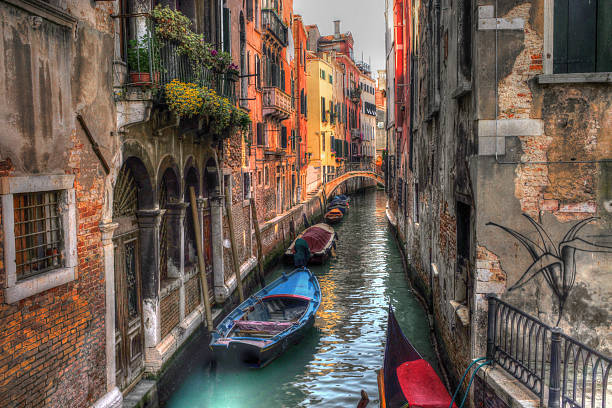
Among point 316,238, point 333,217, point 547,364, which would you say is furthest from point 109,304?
point 333,217

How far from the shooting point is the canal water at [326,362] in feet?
26.1

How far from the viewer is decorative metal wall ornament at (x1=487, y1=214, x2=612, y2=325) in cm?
532

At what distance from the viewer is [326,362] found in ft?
31.3

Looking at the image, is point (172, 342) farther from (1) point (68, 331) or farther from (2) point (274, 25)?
(2) point (274, 25)

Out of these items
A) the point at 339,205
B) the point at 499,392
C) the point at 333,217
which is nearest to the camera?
the point at 499,392

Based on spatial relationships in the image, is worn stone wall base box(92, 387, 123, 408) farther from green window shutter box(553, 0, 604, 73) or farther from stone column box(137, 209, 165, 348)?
green window shutter box(553, 0, 604, 73)

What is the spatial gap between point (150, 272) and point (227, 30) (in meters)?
6.50

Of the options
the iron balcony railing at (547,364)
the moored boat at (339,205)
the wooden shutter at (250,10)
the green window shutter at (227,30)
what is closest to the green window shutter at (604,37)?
the iron balcony railing at (547,364)

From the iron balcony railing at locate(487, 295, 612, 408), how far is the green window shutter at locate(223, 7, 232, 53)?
832 centimetres

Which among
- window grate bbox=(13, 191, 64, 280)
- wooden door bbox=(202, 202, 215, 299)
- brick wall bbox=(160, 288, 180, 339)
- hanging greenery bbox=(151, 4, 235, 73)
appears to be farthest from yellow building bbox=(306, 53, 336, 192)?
window grate bbox=(13, 191, 64, 280)

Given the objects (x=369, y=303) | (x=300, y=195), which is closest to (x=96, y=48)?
(x=369, y=303)

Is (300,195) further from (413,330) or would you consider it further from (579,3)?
(579,3)

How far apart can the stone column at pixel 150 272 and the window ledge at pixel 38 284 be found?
2.09m

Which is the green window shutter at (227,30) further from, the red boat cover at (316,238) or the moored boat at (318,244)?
the red boat cover at (316,238)
